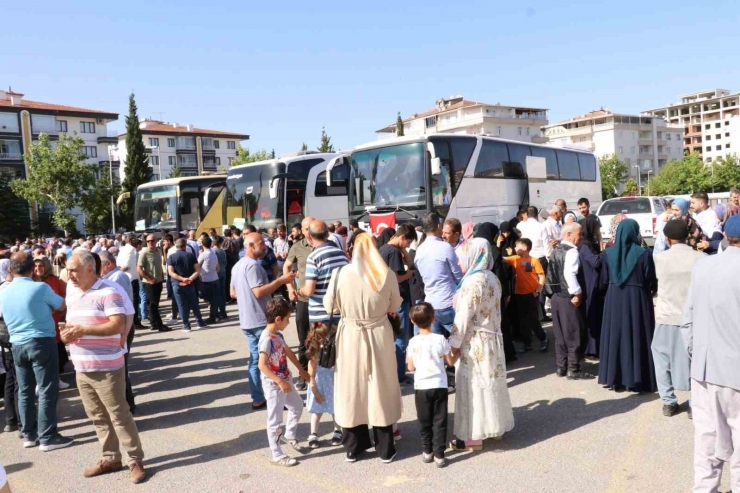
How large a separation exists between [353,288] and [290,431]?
1.54 metres

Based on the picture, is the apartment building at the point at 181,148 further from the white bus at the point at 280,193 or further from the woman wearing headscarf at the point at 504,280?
the woman wearing headscarf at the point at 504,280

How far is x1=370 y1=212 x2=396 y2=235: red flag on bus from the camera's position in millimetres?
15333

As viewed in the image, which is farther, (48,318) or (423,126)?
(423,126)

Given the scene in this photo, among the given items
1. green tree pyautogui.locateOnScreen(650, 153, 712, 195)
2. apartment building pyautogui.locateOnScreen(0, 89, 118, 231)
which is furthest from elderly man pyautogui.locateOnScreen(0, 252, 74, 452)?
green tree pyautogui.locateOnScreen(650, 153, 712, 195)

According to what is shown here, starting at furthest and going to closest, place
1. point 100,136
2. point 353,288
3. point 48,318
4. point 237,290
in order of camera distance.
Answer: point 100,136 → point 237,290 → point 48,318 → point 353,288

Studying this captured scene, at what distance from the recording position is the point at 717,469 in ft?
13.3

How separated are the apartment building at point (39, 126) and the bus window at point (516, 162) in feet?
169

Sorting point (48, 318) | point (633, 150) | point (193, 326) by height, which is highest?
point (633, 150)

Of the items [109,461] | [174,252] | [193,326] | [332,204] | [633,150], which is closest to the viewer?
[109,461]

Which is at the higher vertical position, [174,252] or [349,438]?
[174,252]

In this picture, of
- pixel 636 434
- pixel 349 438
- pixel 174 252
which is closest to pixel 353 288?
pixel 349 438

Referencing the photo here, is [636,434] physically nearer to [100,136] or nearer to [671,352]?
[671,352]

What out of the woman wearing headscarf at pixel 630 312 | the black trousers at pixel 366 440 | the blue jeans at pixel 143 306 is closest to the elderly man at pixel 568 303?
the woman wearing headscarf at pixel 630 312

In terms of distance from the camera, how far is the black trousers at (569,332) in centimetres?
715
